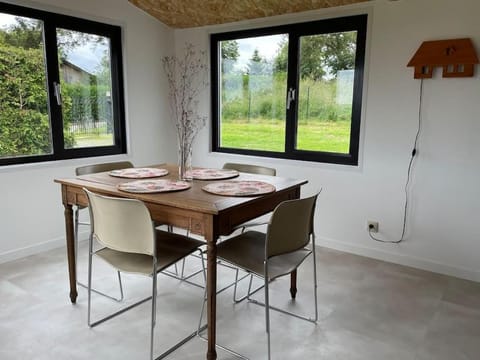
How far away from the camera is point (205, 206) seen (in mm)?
1848

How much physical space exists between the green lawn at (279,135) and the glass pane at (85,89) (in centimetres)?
132

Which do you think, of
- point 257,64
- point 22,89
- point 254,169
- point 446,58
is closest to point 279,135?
point 257,64

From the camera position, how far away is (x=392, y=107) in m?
3.19

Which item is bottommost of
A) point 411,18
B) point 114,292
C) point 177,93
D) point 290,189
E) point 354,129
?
point 114,292

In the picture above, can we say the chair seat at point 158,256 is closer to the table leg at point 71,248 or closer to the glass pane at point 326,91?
the table leg at point 71,248

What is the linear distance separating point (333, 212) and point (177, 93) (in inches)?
89.5

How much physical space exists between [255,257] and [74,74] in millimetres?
2646

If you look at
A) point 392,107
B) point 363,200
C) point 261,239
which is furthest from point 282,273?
point 392,107

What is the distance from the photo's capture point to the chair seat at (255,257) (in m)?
2.04

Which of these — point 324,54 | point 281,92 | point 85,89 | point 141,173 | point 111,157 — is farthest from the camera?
point 111,157

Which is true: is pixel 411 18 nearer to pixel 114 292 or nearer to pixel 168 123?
pixel 168 123

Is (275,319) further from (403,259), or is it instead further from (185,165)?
(403,259)

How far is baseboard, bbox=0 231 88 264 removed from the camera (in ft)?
10.5

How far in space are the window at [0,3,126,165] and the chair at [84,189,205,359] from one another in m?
1.67
